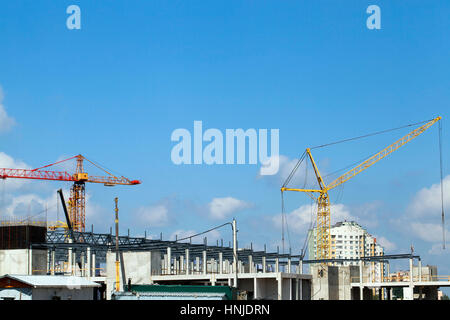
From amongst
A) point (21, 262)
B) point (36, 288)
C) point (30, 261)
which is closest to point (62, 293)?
point (36, 288)

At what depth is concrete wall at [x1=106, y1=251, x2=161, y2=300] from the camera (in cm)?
8750

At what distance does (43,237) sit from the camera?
96.2 metres

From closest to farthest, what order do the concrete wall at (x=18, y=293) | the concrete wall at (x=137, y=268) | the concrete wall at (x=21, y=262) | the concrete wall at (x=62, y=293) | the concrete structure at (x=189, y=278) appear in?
the concrete wall at (x=18, y=293) → the concrete wall at (x=62, y=293) → the concrete structure at (x=189, y=278) → the concrete wall at (x=137, y=268) → the concrete wall at (x=21, y=262)

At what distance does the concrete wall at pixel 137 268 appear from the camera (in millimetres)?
87500

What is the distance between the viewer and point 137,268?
88.0 meters

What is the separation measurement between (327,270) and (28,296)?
49.7 meters

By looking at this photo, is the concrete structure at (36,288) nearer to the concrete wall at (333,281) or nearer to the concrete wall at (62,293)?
the concrete wall at (62,293)

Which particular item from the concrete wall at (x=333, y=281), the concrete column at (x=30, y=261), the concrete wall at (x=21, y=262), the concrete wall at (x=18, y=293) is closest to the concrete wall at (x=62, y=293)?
the concrete wall at (x=18, y=293)

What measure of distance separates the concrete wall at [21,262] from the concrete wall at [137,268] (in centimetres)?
1128

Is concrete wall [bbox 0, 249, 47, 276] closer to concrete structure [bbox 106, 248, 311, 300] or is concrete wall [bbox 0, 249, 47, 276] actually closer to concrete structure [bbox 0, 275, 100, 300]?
concrete structure [bbox 106, 248, 311, 300]

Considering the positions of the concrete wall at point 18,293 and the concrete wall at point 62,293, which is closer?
the concrete wall at point 18,293
